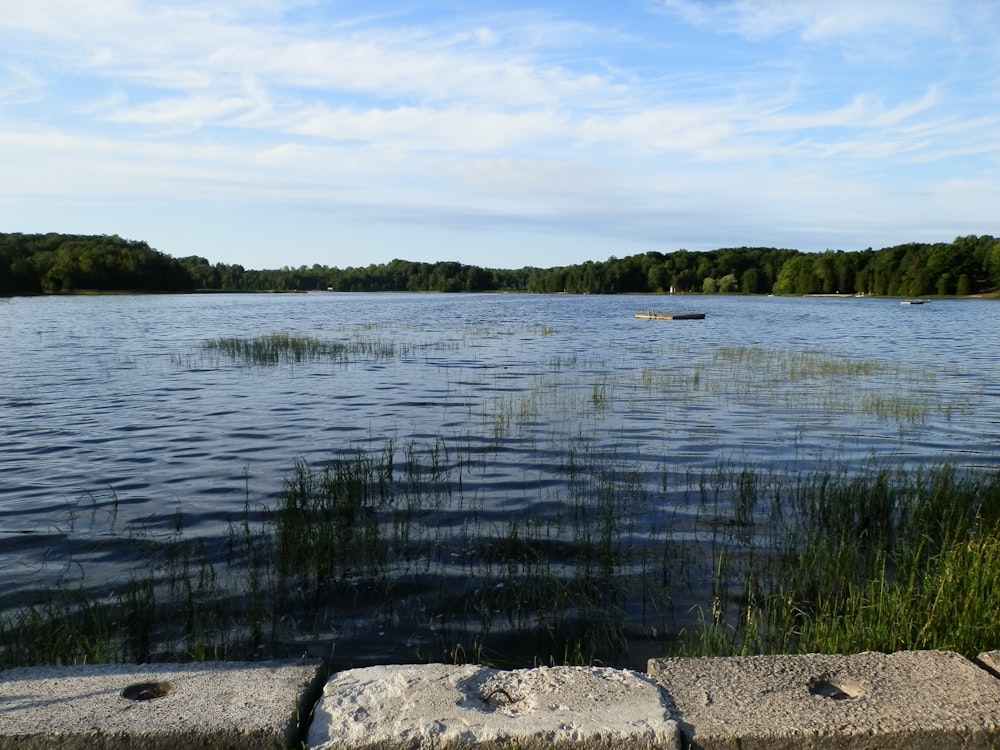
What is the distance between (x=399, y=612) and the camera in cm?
739

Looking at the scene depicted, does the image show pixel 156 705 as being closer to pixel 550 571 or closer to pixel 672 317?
pixel 550 571

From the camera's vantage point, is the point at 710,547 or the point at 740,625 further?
the point at 710,547

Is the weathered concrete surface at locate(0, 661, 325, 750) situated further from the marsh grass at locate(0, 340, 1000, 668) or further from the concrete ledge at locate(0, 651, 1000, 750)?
the marsh grass at locate(0, 340, 1000, 668)

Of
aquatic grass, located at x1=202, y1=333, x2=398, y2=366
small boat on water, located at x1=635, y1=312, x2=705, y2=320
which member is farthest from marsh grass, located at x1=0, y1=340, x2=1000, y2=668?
small boat on water, located at x1=635, y1=312, x2=705, y2=320

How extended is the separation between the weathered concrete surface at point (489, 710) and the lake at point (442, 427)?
2634 mm

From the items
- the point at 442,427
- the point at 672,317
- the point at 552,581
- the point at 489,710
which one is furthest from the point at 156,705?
the point at 672,317

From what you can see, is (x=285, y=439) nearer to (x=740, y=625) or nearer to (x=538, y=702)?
(x=740, y=625)

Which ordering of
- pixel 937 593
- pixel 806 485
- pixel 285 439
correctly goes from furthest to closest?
pixel 285 439 → pixel 806 485 → pixel 937 593

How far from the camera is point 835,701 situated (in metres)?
4.01

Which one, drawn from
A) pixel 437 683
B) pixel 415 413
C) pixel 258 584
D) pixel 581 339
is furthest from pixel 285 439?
pixel 581 339

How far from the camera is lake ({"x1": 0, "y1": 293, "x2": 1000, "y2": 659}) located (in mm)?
10422

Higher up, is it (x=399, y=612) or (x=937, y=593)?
(x=937, y=593)

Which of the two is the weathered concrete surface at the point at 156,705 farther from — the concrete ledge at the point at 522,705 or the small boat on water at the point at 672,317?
the small boat on water at the point at 672,317

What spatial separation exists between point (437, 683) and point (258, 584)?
3980 mm
